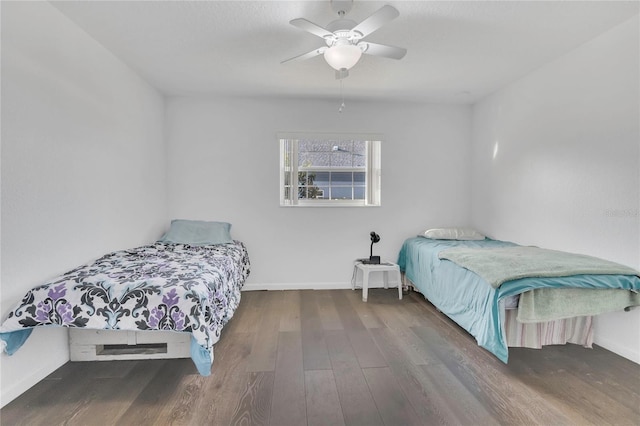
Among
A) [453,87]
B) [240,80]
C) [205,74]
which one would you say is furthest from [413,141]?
[205,74]

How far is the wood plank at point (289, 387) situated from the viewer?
1.75 metres

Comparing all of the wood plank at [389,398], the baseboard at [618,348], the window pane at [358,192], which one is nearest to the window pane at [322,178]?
the window pane at [358,192]

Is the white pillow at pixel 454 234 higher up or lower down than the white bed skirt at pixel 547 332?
higher up

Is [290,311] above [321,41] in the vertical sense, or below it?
below

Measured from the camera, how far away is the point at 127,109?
318 cm

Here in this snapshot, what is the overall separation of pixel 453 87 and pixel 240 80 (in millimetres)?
2287

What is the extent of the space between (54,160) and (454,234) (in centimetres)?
377

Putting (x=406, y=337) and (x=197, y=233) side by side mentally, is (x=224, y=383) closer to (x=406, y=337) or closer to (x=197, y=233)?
(x=406, y=337)

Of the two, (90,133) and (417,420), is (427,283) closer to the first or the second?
(417,420)

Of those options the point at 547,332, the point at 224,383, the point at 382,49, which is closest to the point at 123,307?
the point at 224,383

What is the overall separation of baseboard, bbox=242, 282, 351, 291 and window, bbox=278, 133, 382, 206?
1001 millimetres

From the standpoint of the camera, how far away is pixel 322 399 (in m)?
1.91

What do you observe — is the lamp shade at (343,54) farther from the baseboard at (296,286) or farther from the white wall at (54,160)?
the baseboard at (296,286)

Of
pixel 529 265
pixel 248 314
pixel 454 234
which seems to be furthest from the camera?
pixel 454 234
